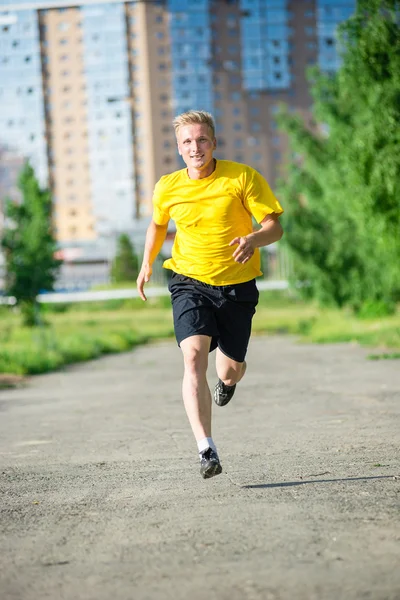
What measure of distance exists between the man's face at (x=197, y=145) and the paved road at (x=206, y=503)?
70.3 inches

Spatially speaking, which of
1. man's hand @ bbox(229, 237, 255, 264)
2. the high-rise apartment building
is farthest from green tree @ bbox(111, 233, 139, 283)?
man's hand @ bbox(229, 237, 255, 264)

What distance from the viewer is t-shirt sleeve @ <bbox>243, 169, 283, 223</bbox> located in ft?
18.6

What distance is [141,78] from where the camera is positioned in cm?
11438

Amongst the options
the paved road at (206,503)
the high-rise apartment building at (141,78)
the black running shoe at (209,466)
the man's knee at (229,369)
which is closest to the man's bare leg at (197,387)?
the black running shoe at (209,466)

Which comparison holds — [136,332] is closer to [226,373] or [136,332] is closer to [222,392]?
[222,392]

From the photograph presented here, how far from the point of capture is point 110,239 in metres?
98.4

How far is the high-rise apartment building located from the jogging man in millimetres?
106779

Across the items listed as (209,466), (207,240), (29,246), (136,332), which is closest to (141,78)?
(29,246)

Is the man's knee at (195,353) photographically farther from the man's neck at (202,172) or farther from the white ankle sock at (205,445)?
the man's neck at (202,172)

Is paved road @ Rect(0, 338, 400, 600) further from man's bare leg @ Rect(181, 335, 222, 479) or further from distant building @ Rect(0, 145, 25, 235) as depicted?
distant building @ Rect(0, 145, 25, 235)

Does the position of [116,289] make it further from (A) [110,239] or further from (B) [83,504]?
(B) [83,504]

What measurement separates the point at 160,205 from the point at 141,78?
11147cm

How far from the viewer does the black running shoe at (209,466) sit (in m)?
5.29

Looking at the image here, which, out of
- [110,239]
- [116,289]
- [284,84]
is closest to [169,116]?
[284,84]
